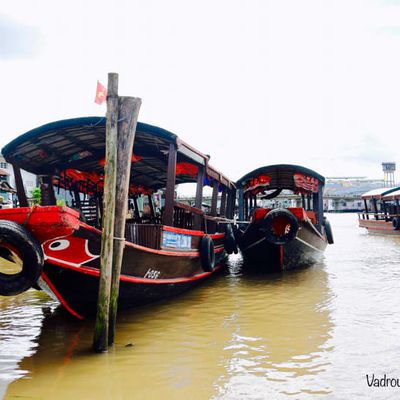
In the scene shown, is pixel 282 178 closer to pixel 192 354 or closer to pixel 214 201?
pixel 214 201

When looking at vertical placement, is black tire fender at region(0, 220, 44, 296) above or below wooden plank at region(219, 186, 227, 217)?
below

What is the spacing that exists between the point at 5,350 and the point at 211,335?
232cm

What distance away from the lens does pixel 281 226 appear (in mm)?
9438

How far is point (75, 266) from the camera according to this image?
15.3ft

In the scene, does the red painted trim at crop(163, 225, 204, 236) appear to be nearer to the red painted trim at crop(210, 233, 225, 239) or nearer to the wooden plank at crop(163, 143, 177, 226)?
the wooden plank at crop(163, 143, 177, 226)

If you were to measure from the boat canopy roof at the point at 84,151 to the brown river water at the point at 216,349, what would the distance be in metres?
2.35

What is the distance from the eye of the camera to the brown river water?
3.55 m

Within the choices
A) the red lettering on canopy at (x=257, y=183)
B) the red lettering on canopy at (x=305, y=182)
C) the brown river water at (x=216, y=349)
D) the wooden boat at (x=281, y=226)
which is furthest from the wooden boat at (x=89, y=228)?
the red lettering on canopy at (x=305, y=182)

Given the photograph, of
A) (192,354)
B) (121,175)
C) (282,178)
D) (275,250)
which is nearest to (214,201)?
(275,250)

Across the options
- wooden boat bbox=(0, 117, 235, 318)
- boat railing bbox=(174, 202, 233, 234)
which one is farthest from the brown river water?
boat railing bbox=(174, 202, 233, 234)

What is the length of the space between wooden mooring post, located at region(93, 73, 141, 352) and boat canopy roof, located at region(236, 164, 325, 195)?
22.3 ft

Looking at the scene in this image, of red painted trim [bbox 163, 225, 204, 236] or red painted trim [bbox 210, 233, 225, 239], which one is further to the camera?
red painted trim [bbox 210, 233, 225, 239]

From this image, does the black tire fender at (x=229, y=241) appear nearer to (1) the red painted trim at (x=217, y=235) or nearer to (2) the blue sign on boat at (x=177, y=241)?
(1) the red painted trim at (x=217, y=235)

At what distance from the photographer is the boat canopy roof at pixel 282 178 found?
11000mm
